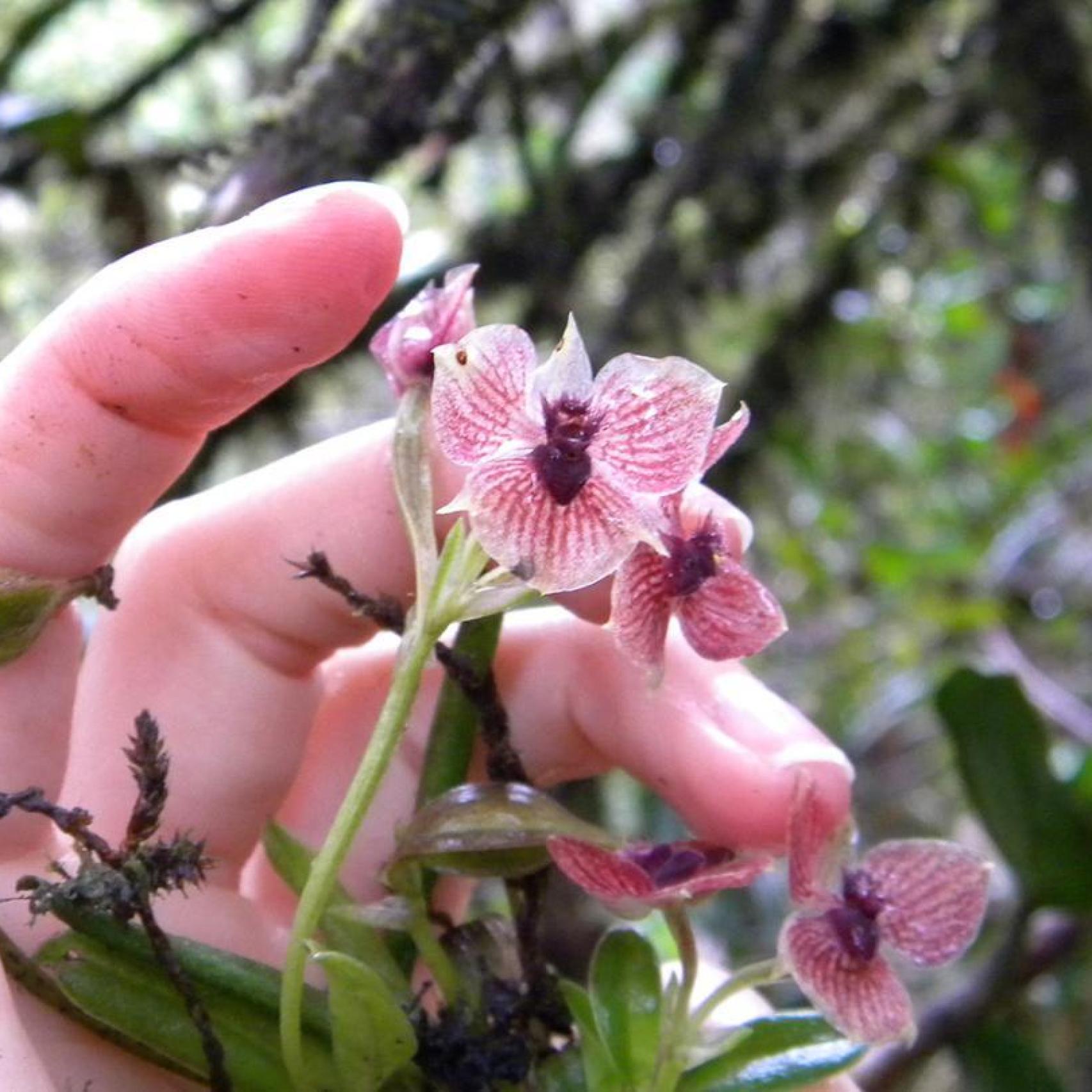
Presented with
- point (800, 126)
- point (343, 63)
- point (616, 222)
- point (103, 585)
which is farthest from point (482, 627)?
point (800, 126)

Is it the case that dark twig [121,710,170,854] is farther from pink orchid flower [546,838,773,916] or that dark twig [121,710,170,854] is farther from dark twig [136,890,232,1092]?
pink orchid flower [546,838,773,916]

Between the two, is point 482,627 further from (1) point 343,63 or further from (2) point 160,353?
(1) point 343,63

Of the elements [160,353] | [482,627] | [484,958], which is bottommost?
[484,958]

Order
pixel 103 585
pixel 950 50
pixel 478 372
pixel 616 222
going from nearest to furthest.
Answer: pixel 478 372 → pixel 103 585 → pixel 616 222 → pixel 950 50

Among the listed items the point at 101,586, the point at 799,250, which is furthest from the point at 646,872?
the point at 799,250

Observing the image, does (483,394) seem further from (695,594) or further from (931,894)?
(931,894)

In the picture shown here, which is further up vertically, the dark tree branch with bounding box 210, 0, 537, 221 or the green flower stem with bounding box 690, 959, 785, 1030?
the dark tree branch with bounding box 210, 0, 537, 221

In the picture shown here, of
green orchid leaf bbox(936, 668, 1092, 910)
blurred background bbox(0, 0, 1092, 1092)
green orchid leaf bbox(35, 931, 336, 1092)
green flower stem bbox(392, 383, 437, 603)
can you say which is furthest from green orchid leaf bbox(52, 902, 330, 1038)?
green orchid leaf bbox(936, 668, 1092, 910)
